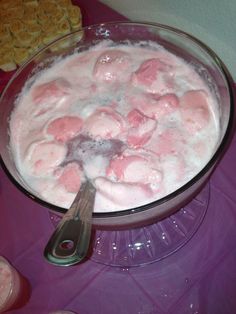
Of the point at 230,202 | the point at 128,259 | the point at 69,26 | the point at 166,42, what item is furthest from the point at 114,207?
the point at 69,26

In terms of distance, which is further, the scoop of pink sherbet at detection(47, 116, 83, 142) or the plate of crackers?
the plate of crackers

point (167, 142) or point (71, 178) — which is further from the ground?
point (167, 142)

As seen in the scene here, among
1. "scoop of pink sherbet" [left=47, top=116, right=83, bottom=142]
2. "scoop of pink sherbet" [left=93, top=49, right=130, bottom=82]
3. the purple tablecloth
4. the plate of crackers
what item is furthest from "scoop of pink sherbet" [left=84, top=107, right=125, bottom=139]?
the plate of crackers

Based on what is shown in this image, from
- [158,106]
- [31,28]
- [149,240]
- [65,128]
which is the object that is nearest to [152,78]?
[158,106]

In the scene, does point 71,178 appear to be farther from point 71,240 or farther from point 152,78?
point 152,78

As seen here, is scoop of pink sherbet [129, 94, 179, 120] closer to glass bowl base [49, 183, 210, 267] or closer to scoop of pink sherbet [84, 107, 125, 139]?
scoop of pink sherbet [84, 107, 125, 139]

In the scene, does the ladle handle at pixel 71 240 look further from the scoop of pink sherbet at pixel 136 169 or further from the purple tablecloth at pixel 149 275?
the purple tablecloth at pixel 149 275

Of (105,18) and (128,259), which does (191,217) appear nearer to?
(128,259)
